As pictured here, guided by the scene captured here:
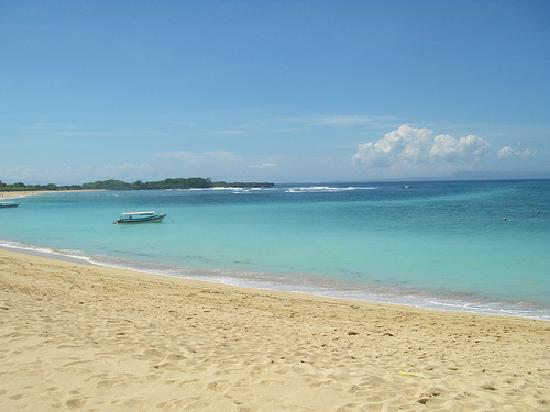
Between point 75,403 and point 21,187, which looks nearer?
point 75,403

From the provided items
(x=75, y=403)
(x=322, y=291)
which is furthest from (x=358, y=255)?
(x=75, y=403)

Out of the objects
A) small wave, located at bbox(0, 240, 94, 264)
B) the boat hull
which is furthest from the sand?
the boat hull

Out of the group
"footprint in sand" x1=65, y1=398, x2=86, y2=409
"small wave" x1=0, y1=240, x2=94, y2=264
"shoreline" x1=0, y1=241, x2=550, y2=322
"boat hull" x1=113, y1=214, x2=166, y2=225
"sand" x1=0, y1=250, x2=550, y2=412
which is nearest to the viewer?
"footprint in sand" x1=65, y1=398, x2=86, y2=409

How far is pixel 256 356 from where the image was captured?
19.9 feet

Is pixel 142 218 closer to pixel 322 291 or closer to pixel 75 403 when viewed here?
pixel 322 291

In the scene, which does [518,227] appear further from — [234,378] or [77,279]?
[234,378]

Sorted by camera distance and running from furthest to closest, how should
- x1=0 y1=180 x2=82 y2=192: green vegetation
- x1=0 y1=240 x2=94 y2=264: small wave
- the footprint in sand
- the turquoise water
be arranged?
x1=0 y1=180 x2=82 y2=192: green vegetation
x1=0 y1=240 x2=94 y2=264: small wave
the turquoise water
the footprint in sand

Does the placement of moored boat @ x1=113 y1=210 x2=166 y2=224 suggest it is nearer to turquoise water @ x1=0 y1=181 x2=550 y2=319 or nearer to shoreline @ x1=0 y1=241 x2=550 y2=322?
turquoise water @ x1=0 y1=181 x2=550 y2=319

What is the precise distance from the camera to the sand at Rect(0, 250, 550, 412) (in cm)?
457

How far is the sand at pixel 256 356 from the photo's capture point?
4574 millimetres

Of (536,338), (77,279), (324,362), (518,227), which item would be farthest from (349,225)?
(324,362)

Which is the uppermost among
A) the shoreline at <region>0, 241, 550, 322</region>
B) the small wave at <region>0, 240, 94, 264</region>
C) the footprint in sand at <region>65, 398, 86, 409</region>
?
the footprint in sand at <region>65, 398, 86, 409</region>

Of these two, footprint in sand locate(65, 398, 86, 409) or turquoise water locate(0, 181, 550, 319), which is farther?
turquoise water locate(0, 181, 550, 319)

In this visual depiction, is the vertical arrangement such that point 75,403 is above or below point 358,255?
above
